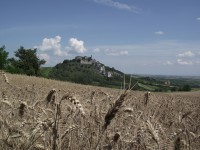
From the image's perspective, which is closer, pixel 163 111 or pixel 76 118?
pixel 76 118

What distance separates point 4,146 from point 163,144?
127 cm

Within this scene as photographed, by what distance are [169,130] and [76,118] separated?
1.33m

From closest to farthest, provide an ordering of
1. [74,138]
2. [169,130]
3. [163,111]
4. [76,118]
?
[74,138]
[76,118]
[169,130]
[163,111]

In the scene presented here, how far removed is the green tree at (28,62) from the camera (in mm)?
92562

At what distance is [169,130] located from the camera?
4.89 metres

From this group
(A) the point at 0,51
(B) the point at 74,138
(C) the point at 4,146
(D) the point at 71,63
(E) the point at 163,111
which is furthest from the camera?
(D) the point at 71,63

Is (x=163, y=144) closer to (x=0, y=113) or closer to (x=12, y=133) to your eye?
(x=12, y=133)

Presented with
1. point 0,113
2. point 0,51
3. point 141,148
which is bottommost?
point 141,148

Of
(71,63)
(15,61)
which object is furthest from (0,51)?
(71,63)

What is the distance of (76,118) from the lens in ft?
14.3

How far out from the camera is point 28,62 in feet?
309

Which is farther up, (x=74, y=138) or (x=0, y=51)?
(x=0, y=51)

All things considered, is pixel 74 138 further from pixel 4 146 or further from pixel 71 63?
pixel 71 63

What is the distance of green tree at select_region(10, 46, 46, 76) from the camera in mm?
92562
